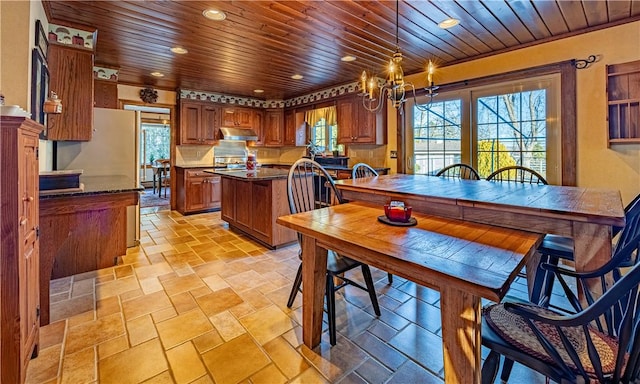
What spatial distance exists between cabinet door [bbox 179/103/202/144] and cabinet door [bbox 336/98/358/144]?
2769mm

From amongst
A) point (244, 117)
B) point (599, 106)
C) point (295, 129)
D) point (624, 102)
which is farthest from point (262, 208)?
point (624, 102)

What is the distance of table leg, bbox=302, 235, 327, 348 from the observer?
1686mm

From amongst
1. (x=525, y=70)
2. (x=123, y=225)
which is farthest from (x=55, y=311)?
(x=525, y=70)

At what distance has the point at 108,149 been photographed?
11.2 ft

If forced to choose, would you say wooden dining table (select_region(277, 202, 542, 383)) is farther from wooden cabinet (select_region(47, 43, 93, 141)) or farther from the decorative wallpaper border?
the decorative wallpaper border

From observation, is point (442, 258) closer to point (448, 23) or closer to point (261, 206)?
point (448, 23)

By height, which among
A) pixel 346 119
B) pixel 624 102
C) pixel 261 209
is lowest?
pixel 261 209

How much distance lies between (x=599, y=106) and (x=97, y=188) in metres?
4.86

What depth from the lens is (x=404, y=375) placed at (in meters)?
1.55

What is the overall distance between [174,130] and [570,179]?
20.3 feet

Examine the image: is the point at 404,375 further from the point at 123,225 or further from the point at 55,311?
the point at 123,225

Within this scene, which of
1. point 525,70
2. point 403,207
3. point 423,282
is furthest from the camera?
point 525,70

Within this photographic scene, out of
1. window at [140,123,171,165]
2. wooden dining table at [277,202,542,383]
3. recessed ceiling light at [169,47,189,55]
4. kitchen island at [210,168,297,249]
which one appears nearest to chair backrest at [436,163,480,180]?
wooden dining table at [277,202,542,383]

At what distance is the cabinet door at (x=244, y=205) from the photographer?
3.94m
